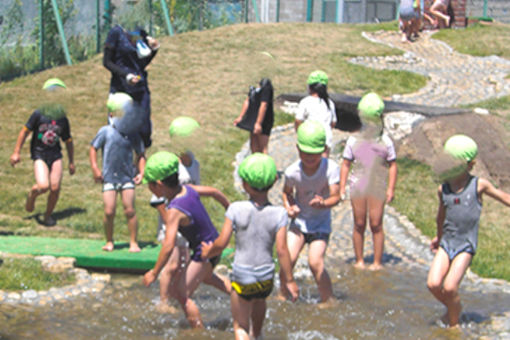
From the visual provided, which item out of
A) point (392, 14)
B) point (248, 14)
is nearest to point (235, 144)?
point (248, 14)

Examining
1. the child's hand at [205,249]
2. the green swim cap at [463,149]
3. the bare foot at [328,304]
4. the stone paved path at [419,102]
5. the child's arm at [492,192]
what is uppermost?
the green swim cap at [463,149]

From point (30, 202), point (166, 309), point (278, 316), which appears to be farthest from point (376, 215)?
point (30, 202)

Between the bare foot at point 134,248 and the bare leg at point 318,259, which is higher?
the bare leg at point 318,259

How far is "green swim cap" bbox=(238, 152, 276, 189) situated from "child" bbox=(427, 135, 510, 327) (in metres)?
1.70

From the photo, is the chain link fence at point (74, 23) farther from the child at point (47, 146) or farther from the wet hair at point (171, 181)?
the wet hair at point (171, 181)

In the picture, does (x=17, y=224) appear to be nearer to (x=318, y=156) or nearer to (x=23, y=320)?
(x=23, y=320)

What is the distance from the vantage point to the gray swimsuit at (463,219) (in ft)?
20.0

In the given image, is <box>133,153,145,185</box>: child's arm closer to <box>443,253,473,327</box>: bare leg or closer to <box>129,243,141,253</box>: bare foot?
<box>129,243,141,253</box>: bare foot

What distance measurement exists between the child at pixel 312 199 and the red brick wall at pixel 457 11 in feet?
66.8

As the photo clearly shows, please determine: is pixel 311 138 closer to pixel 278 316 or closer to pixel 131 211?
pixel 278 316

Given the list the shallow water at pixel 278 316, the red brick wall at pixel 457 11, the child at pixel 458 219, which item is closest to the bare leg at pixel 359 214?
the shallow water at pixel 278 316

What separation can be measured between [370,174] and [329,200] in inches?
78.4

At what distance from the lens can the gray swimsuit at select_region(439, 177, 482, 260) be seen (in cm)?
609

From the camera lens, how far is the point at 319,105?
9523 millimetres
